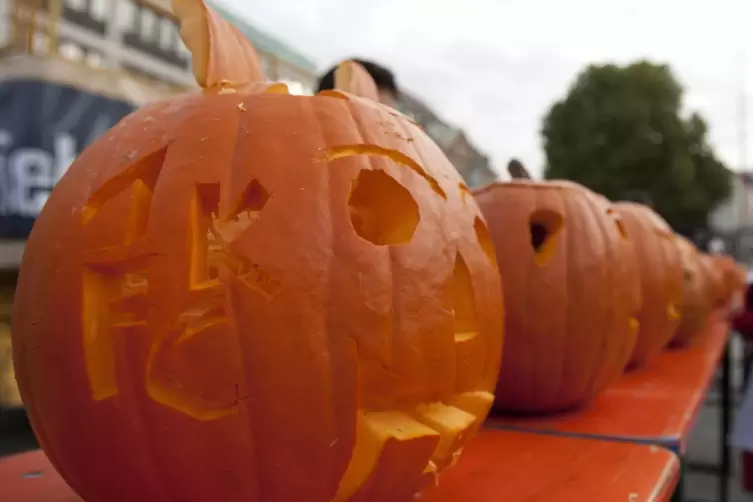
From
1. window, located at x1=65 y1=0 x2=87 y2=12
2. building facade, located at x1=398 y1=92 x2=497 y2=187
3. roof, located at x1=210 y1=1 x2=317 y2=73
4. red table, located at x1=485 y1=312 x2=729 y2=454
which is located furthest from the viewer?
window, located at x1=65 y1=0 x2=87 y2=12

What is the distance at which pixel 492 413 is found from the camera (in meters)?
1.87

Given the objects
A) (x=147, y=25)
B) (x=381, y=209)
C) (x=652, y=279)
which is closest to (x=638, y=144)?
(x=147, y=25)

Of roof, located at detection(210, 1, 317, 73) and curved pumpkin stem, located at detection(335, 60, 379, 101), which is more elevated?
roof, located at detection(210, 1, 317, 73)

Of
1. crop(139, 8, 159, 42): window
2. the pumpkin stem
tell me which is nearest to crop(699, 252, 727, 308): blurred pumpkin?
the pumpkin stem

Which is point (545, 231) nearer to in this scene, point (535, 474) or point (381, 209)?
point (535, 474)

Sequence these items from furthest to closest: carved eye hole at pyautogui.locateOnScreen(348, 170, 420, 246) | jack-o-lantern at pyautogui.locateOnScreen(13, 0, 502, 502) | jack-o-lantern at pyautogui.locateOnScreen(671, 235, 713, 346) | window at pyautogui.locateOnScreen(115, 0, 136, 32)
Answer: window at pyautogui.locateOnScreen(115, 0, 136, 32)
jack-o-lantern at pyautogui.locateOnScreen(671, 235, 713, 346)
carved eye hole at pyautogui.locateOnScreen(348, 170, 420, 246)
jack-o-lantern at pyautogui.locateOnScreen(13, 0, 502, 502)

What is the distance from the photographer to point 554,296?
172 cm

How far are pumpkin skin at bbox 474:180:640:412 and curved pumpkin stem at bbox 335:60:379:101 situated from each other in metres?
0.58

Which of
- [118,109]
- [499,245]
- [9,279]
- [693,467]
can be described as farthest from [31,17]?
[693,467]

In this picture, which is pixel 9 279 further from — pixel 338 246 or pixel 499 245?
pixel 338 246

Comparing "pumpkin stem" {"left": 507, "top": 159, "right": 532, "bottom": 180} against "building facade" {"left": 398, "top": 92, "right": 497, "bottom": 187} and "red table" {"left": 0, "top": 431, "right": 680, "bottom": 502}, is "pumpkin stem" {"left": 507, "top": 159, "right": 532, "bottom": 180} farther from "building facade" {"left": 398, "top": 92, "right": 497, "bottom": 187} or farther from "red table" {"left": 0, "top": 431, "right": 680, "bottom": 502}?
"building facade" {"left": 398, "top": 92, "right": 497, "bottom": 187}

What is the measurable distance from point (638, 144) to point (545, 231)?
16.5m

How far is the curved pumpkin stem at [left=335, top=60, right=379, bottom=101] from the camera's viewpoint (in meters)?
1.33

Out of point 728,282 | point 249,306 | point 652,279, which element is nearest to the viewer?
point 249,306
